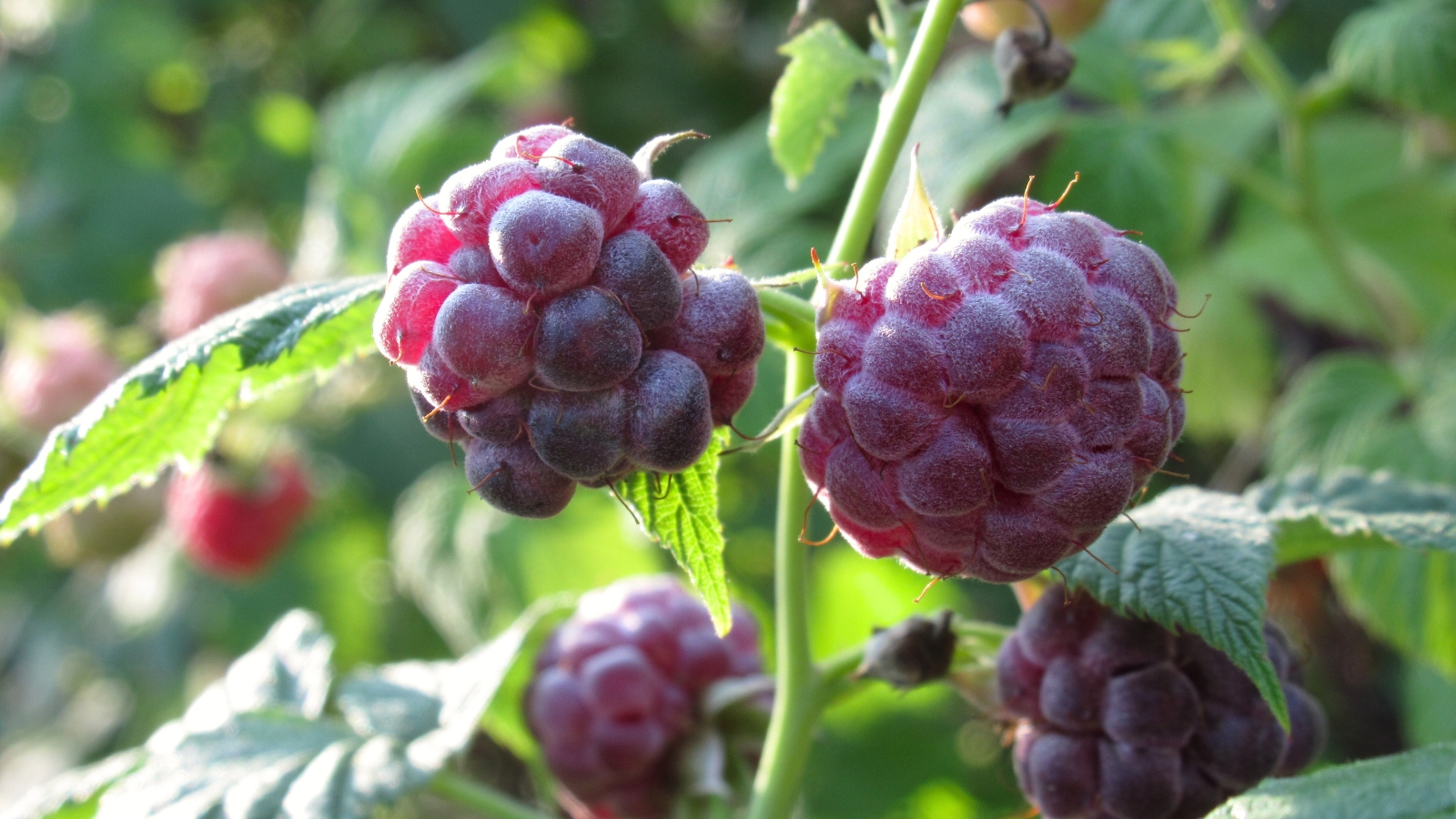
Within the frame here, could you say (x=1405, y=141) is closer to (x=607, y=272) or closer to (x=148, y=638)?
(x=607, y=272)

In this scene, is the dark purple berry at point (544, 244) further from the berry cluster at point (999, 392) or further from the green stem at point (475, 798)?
the green stem at point (475, 798)

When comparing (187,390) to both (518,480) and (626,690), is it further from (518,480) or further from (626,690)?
(626,690)

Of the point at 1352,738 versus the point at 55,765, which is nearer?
the point at 1352,738

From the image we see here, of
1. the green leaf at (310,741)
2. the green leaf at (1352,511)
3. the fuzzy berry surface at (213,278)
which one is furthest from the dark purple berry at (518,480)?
the fuzzy berry surface at (213,278)

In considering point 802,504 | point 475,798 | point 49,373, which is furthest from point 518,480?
point 49,373

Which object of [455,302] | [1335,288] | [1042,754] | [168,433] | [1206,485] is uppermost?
[455,302]

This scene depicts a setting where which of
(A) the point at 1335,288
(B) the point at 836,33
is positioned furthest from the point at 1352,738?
(B) the point at 836,33
